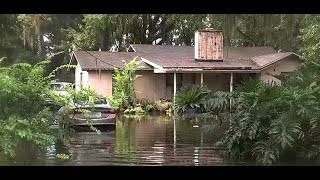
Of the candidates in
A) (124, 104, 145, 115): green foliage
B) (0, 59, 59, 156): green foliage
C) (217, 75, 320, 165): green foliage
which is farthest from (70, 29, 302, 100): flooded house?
(0, 59, 59, 156): green foliage

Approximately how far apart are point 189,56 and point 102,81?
441cm

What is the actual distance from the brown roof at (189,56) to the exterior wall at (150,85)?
84 centimetres

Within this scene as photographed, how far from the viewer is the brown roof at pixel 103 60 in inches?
722

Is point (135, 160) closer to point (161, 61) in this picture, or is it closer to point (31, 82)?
point (31, 82)

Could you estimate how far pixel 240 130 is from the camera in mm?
6320

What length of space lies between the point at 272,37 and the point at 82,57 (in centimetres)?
1047

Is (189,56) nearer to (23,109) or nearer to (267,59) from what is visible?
(267,59)

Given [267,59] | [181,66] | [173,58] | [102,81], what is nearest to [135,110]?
[102,81]

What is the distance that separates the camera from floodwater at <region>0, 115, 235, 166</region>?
21.3ft

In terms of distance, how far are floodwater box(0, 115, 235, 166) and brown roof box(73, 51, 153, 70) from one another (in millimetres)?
7592

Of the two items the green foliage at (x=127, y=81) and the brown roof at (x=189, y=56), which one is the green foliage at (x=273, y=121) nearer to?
the green foliage at (x=127, y=81)

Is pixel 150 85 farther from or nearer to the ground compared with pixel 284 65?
nearer to the ground

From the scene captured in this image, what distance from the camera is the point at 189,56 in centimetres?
2052
